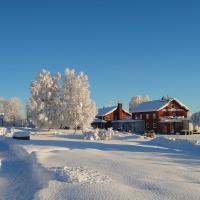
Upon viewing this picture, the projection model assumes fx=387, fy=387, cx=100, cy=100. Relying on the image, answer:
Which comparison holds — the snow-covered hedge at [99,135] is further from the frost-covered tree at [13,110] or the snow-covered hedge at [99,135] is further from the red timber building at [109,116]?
the frost-covered tree at [13,110]

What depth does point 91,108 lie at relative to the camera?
→ 6288 cm

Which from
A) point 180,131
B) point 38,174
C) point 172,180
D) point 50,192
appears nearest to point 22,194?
point 50,192

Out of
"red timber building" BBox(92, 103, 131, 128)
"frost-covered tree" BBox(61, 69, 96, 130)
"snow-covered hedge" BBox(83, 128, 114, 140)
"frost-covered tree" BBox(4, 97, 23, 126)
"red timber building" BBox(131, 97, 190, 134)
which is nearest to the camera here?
"snow-covered hedge" BBox(83, 128, 114, 140)

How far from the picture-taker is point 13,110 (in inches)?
5162

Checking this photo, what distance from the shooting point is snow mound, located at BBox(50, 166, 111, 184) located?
1252cm

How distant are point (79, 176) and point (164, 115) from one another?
68.9 meters

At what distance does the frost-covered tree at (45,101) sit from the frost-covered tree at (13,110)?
61816 millimetres

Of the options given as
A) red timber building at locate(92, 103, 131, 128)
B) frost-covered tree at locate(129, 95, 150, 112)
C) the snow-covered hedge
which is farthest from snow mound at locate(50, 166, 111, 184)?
frost-covered tree at locate(129, 95, 150, 112)

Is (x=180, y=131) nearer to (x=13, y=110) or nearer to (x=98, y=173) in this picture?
(x=98, y=173)

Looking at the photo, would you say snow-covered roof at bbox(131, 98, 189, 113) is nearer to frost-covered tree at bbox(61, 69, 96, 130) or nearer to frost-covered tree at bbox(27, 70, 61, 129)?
frost-covered tree at bbox(61, 69, 96, 130)

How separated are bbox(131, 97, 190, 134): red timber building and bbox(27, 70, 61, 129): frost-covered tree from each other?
2371cm

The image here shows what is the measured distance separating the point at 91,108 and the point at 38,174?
47639 mm

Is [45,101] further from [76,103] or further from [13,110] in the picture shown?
[13,110]

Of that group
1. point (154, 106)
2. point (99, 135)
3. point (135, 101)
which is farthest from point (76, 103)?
point (135, 101)
